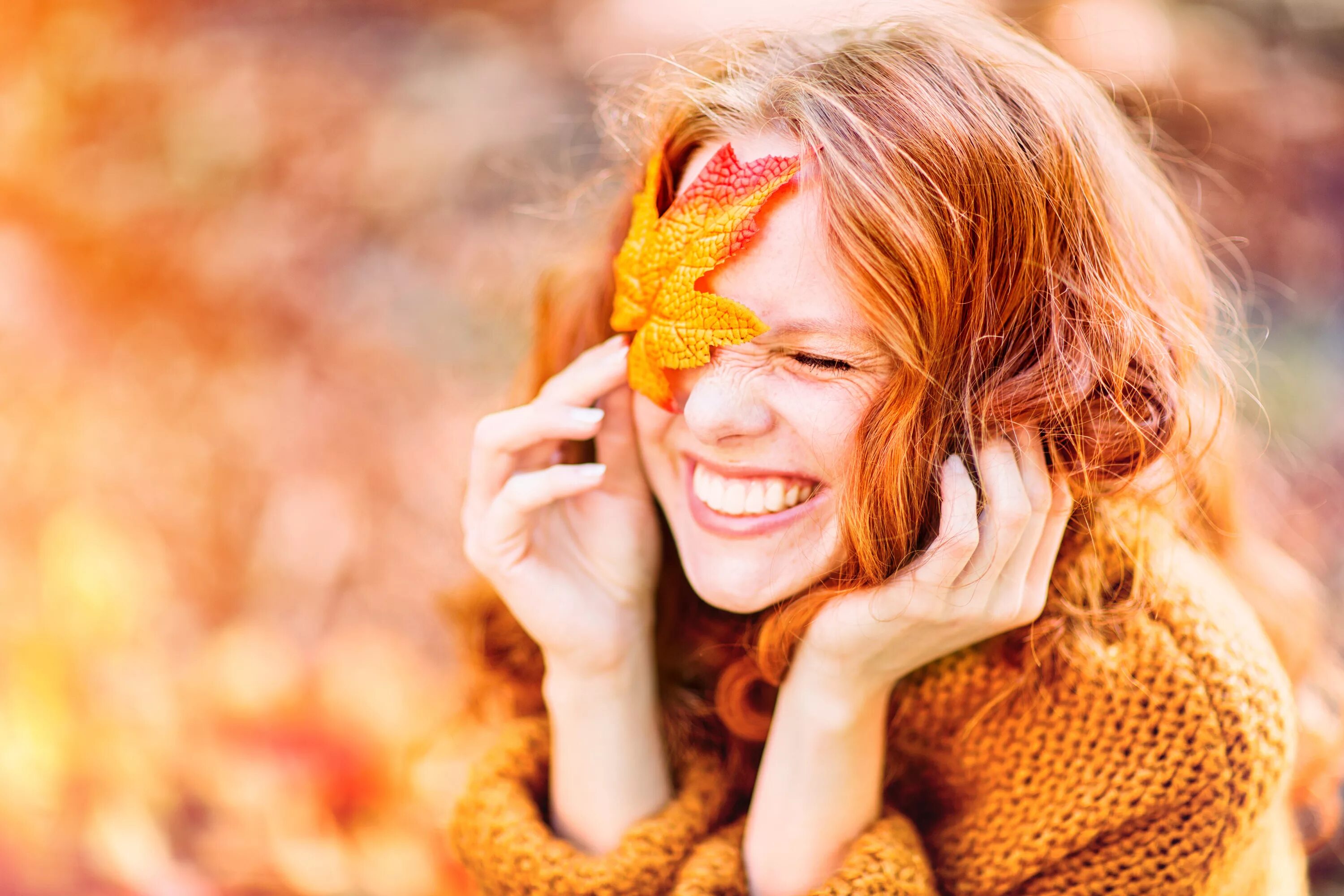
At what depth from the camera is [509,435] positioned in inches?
45.1

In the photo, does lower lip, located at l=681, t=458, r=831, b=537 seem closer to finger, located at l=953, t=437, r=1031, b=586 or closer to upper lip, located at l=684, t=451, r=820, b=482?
upper lip, located at l=684, t=451, r=820, b=482

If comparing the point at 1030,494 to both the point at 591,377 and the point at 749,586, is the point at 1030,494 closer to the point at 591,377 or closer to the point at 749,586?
the point at 749,586

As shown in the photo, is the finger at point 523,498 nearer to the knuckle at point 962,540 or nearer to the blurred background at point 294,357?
the knuckle at point 962,540

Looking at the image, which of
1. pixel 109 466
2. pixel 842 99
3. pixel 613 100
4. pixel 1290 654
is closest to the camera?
pixel 842 99

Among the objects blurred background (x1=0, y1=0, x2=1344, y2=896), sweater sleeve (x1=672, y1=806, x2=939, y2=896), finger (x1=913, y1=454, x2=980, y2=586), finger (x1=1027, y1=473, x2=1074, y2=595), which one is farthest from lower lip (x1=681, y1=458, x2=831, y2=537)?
blurred background (x1=0, y1=0, x2=1344, y2=896)

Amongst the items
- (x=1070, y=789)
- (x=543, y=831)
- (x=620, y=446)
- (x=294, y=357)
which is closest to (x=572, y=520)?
(x=620, y=446)

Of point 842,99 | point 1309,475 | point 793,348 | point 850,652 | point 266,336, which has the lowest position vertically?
point 266,336

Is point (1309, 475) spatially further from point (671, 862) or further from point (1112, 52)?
point (671, 862)

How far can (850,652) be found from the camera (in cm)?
102

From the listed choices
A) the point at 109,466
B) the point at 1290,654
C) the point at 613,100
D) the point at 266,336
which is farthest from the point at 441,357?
the point at 1290,654

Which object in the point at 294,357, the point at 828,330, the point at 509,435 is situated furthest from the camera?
the point at 294,357

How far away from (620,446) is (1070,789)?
0.59m

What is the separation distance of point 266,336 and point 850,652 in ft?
7.57

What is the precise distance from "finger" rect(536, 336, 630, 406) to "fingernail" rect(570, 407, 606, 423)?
0.04ft
